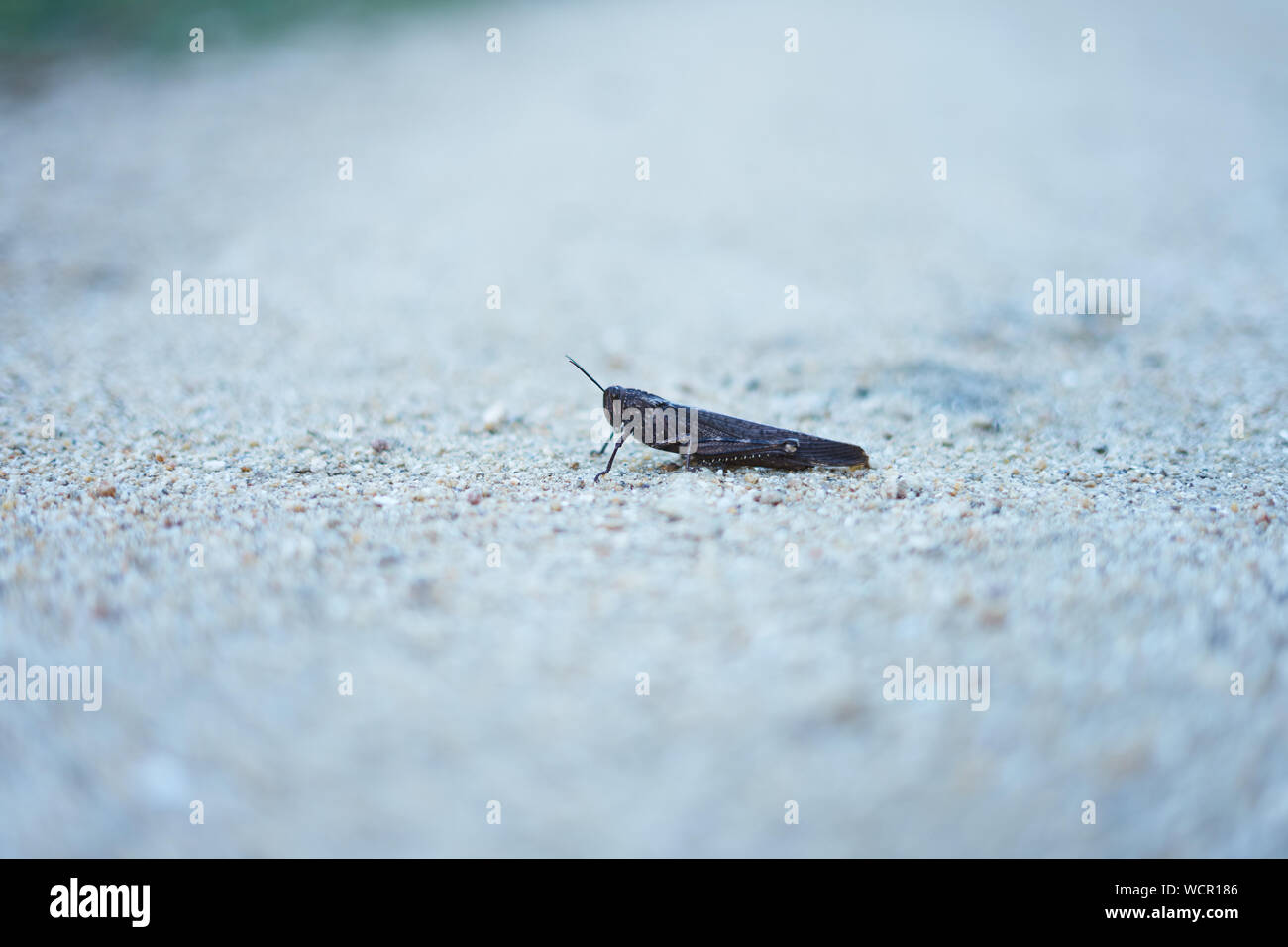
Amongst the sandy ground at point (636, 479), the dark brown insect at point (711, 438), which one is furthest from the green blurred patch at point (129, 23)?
the dark brown insect at point (711, 438)

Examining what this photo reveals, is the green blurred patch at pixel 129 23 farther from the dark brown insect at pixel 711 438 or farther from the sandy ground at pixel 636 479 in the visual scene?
the dark brown insect at pixel 711 438

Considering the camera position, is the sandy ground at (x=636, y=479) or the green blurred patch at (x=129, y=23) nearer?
the sandy ground at (x=636, y=479)

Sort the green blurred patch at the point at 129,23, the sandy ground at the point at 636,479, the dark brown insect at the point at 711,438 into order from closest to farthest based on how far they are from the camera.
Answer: the sandy ground at the point at 636,479 → the dark brown insect at the point at 711,438 → the green blurred patch at the point at 129,23

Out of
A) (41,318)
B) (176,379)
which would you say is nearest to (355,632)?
(176,379)

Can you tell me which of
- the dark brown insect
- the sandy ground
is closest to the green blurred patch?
the sandy ground

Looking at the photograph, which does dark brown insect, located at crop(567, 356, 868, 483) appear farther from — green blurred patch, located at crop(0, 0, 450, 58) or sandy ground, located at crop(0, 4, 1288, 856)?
green blurred patch, located at crop(0, 0, 450, 58)
